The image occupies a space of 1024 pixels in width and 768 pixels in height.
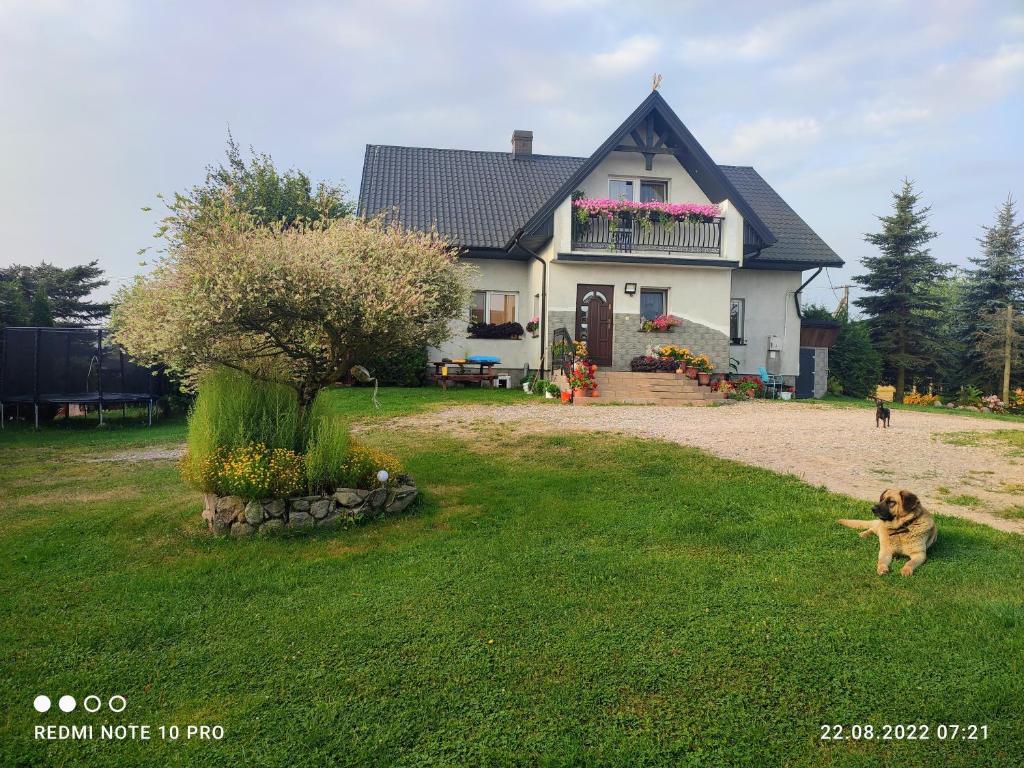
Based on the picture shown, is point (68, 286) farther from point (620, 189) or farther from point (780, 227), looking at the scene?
point (780, 227)

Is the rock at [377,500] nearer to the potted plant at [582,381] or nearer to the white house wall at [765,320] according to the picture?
the potted plant at [582,381]

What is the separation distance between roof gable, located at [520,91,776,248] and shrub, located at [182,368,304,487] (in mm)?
10931

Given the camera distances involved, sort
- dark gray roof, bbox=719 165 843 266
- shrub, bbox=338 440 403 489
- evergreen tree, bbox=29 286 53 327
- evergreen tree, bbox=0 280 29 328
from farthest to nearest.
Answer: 1. dark gray roof, bbox=719 165 843 266
2. evergreen tree, bbox=0 280 29 328
3. evergreen tree, bbox=29 286 53 327
4. shrub, bbox=338 440 403 489

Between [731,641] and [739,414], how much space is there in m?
9.65

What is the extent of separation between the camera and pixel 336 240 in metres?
5.95

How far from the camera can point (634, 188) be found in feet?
57.2

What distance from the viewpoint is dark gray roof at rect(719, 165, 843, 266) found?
18.0m

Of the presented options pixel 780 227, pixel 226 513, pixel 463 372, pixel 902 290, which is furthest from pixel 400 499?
pixel 902 290

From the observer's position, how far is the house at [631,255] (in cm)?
1614

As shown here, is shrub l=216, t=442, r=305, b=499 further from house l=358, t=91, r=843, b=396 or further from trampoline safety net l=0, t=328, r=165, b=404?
house l=358, t=91, r=843, b=396

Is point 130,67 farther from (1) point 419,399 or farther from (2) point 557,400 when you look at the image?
(2) point 557,400

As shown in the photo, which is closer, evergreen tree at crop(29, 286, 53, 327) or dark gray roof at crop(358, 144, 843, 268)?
evergreen tree at crop(29, 286, 53, 327)

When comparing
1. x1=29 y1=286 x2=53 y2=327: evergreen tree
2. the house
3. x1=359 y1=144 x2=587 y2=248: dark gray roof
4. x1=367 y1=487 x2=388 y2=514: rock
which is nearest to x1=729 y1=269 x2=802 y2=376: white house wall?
the house

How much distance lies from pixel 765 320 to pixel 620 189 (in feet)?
18.7
